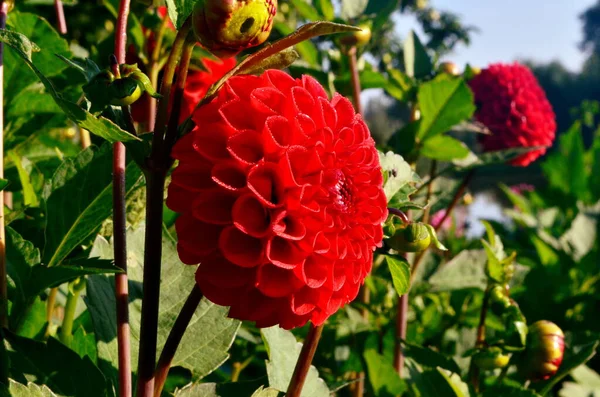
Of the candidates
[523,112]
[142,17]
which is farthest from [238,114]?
[523,112]

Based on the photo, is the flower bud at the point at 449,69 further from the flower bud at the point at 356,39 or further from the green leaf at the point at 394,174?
the green leaf at the point at 394,174

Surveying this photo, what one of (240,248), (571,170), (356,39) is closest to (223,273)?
(240,248)

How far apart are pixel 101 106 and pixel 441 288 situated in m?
0.78

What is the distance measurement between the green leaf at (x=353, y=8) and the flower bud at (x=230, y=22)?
0.70 m

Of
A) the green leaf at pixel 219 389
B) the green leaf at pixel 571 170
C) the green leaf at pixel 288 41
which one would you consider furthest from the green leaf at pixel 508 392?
the green leaf at pixel 571 170

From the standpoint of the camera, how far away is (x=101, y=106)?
475 mm

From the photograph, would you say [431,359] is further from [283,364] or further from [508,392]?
[283,364]

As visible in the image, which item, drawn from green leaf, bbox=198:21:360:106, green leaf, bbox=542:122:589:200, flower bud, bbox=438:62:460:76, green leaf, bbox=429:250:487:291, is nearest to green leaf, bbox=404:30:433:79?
flower bud, bbox=438:62:460:76

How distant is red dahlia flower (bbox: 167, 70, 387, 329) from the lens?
1.60 feet

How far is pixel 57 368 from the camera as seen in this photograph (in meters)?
0.59

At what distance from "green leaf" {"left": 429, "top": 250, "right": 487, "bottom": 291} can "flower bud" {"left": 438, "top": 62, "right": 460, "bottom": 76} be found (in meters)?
0.33

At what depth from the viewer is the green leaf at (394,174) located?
2.23 ft

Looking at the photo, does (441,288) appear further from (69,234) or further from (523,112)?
(69,234)

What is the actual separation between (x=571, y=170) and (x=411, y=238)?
1.74 metres
